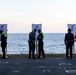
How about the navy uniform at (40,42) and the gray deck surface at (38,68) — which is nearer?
the gray deck surface at (38,68)

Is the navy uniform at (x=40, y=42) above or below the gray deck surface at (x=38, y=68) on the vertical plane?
above

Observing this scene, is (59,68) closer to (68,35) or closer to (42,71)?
(42,71)

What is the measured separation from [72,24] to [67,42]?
277 cm

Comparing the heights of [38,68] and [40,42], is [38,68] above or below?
below

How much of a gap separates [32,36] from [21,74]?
359 inches

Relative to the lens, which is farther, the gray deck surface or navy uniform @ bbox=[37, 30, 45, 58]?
navy uniform @ bbox=[37, 30, 45, 58]

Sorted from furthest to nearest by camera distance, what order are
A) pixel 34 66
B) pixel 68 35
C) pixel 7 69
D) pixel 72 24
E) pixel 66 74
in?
pixel 72 24
pixel 68 35
pixel 34 66
pixel 7 69
pixel 66 74

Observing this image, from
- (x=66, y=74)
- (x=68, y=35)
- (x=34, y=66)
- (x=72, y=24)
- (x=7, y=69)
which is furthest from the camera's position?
(x=72, y=24)

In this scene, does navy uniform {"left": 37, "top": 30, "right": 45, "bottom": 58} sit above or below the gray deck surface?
above

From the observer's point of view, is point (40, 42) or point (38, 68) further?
point (40, 42)

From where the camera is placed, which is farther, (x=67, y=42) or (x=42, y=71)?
(x=67, y=42)

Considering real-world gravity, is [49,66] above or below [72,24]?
below

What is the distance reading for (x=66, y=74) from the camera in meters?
20.2

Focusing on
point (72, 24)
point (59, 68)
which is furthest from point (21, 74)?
point (72, 24)
